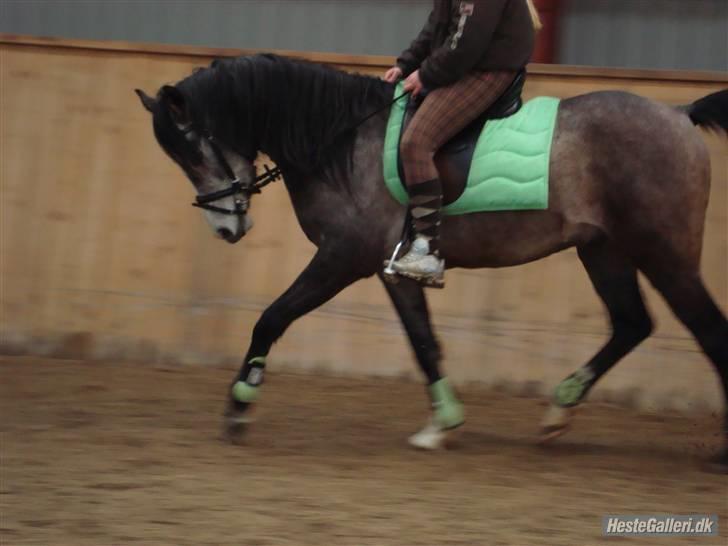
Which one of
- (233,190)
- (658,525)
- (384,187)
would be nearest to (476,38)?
(384,187)

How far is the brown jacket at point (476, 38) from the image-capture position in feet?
18.7

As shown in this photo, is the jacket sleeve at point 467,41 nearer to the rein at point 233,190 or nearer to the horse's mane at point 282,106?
the rein at point 233,190

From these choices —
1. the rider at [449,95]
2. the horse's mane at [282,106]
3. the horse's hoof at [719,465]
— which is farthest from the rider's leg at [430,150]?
the horse's hoof at [719,465]

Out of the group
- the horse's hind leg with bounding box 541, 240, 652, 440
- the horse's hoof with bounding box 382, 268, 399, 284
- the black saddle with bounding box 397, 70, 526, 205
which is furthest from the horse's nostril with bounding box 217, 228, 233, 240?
the horse's hind leg with bounding box 541, 240, 652, 440

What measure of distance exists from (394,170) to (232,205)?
33.1 inches

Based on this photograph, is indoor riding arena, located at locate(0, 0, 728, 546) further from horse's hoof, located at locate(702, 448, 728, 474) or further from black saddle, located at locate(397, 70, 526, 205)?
black saddle, located at locate(397, 70, 526, 205)

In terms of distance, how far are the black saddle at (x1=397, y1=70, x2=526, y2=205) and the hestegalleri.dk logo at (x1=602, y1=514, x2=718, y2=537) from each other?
70.8 inches

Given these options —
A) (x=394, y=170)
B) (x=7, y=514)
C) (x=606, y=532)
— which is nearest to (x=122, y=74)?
(x=394, y=170)

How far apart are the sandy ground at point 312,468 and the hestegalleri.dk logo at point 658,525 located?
0.21ft

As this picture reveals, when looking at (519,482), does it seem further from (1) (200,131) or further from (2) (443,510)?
(1) (200,131)

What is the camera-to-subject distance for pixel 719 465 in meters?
5.95

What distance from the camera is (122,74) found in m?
8.27

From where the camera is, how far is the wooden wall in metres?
7.85

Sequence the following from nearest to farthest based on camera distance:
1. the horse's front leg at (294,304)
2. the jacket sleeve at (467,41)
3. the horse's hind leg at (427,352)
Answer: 1. the jacket sleeve at (467,41)
2. the horse's front leg at (294,304)
3. the horse's hind leg at (427,352)
